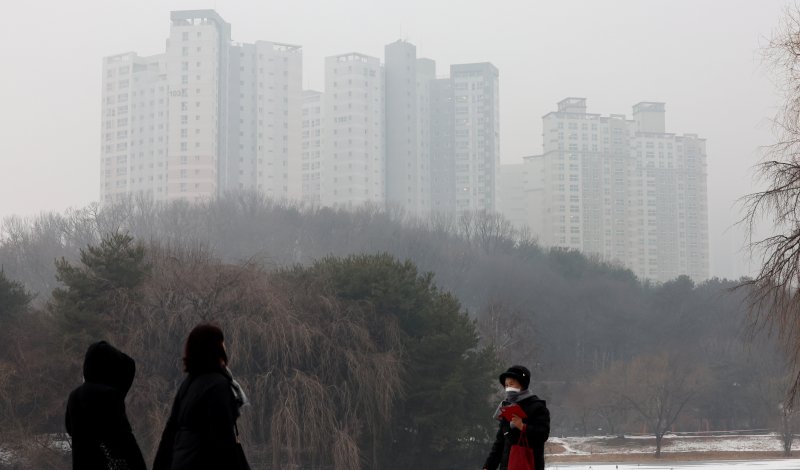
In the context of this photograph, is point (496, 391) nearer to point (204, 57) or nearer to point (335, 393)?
point (335, 393)

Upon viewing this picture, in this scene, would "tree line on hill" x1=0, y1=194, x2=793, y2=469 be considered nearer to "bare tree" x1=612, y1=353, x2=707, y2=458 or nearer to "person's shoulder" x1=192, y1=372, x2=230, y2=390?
"bare tree" x1=612, y1=353, x2=707, y2=458

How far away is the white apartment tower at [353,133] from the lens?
381 ft

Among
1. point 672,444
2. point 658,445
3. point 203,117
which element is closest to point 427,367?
point 658,445

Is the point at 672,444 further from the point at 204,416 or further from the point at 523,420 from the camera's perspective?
the point at 204,416

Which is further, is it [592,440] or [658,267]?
[658,267]

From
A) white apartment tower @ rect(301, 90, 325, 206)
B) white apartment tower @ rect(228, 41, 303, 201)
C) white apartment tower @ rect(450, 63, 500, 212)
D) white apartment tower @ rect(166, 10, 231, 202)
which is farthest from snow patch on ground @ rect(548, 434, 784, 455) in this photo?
white apartment tower @ rect(450, 63, 500, 212)

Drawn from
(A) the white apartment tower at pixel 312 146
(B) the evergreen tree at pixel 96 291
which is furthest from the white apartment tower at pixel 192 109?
(B) the evergreen tree at pixel 96 291

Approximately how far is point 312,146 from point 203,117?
1576 centimetres

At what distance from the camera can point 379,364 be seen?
27750mm

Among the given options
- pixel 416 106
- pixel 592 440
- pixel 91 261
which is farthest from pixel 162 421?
pixel 416 106

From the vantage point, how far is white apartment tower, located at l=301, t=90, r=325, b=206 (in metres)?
120

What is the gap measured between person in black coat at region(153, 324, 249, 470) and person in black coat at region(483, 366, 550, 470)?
237 cm

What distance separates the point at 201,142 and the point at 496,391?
3240 inches

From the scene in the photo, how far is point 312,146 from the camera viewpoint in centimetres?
12106
